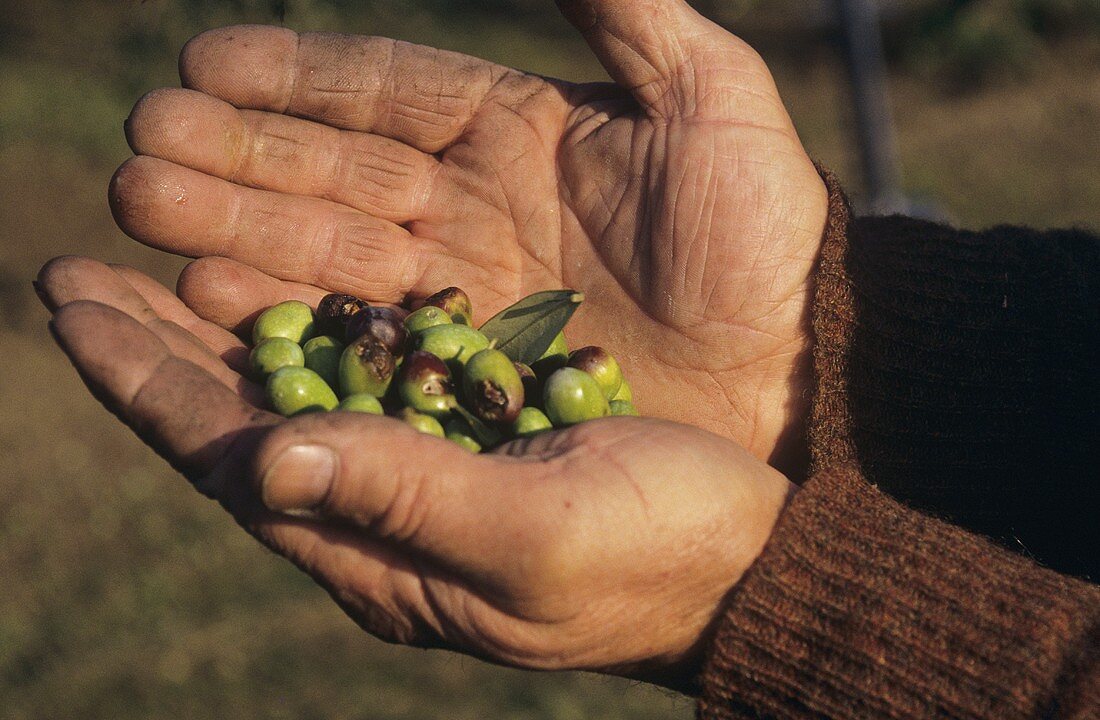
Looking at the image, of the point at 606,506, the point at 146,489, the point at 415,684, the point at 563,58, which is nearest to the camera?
the point at 606,506

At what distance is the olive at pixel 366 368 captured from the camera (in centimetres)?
253

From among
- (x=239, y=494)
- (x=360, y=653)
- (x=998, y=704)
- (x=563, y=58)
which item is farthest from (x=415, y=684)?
(x=563, y=58)

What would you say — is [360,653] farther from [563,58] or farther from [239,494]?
[563,58]

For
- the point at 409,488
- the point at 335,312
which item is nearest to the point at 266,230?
the point at 335,312

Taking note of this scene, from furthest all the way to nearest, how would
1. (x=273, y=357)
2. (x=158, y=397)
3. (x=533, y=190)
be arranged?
(x=533, y=190) → (x=273, y=357) → (x=158, y=397)

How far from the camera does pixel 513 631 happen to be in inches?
85.5

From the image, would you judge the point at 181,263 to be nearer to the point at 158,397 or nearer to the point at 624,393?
the point at 624,393

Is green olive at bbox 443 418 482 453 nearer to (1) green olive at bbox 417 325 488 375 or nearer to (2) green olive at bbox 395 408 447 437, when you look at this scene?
(2) green olive at bbox 395 408 447 437

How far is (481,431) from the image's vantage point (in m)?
2.48

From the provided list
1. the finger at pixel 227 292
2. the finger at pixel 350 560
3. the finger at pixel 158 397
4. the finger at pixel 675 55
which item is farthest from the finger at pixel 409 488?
the finger at pixel 675 55

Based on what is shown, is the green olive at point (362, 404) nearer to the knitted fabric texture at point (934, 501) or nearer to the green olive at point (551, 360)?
the green olive at point (551, 360)

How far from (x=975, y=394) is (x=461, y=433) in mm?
1550

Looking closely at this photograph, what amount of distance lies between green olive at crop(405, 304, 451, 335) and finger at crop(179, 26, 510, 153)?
0.77 m

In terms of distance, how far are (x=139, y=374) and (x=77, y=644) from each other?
290cm
